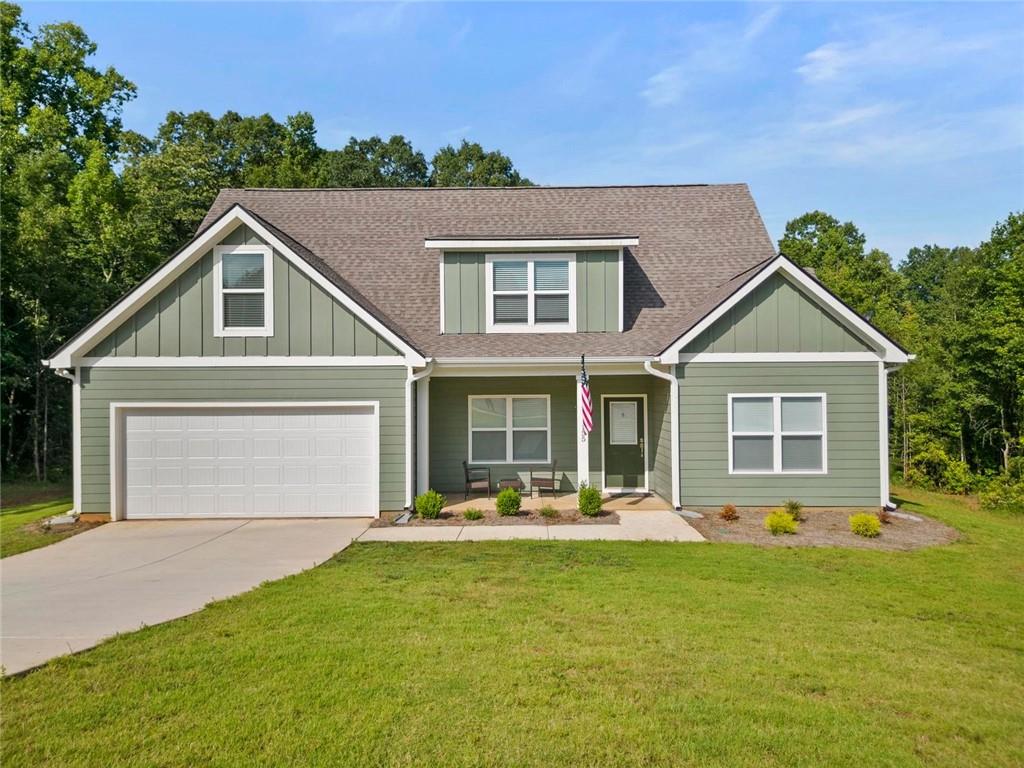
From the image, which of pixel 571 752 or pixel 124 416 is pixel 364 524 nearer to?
pixel 124 416

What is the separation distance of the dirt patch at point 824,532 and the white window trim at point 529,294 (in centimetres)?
508

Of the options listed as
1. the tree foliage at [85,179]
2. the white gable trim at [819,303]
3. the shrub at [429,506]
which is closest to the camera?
the shrub at [429,506]

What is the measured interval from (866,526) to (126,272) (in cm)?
2465

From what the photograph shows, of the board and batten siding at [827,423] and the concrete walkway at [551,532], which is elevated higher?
the board and batten siding at [827,423]

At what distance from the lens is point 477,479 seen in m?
14.2

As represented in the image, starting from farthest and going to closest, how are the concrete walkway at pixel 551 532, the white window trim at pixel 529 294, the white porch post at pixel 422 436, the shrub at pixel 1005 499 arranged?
1. the shrub at pixel 1005 499
2. the white window trim at pixel 529 294
3. the white porch post at pixel 422 436
4. the concrete walkway at pixel 551 532

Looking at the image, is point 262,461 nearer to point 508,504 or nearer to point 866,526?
point 508,504

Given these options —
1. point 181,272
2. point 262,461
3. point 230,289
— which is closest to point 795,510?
point 262,461

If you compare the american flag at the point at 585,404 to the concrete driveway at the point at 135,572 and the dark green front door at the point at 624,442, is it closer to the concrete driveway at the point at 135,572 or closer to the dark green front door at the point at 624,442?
the dark green front door at the point at 624,442

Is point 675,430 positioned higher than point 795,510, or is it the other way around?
point 675,430

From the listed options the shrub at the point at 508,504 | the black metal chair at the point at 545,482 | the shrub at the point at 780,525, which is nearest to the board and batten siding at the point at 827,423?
the shrub at the point at 780,525

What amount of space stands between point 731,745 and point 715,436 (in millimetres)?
8773

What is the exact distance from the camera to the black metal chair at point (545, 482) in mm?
13578

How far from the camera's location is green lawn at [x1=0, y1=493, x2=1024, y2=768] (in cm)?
398
